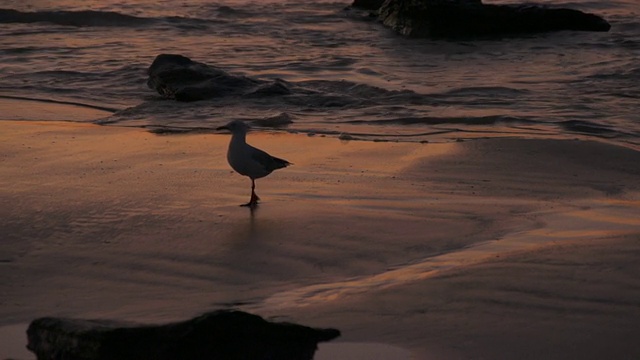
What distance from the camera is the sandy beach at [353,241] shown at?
4668mm

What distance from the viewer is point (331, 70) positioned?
547 inches

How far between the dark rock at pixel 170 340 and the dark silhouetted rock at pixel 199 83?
7.62 meters

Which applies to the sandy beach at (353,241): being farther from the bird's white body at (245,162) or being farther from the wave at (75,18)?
the wave at (75,18)

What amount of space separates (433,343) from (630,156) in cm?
452

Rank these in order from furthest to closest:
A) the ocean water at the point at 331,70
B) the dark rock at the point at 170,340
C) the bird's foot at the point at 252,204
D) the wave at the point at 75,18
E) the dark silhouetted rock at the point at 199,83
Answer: the wave at the point at 75,18
the dark silhouetted rock at the point at 199,83
the ocean water at the point at 331,70
the bird's foot at the point at 252,204
the dark rock at the point at 170,340

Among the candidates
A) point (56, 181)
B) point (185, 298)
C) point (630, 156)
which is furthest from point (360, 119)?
point (185, 298)

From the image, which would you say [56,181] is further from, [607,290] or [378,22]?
[378,22]

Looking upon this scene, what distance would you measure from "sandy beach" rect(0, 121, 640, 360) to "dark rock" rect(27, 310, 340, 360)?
0.27 meters

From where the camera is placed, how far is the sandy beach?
15.3 feet

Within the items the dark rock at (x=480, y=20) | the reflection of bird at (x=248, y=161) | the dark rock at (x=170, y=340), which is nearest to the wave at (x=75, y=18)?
the dark rock at (x=480, y=20)

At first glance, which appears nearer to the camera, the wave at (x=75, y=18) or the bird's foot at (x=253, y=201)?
the bird's foot at (x=253, y=201)

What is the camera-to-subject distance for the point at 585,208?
22.1 feet

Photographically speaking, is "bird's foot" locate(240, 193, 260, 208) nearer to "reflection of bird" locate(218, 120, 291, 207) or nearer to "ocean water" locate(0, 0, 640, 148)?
"reflection of bird" locate(218, 120, 291, 207)

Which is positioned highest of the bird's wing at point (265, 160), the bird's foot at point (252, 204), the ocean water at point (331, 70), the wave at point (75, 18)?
the bird's wing at point (265, 160)
